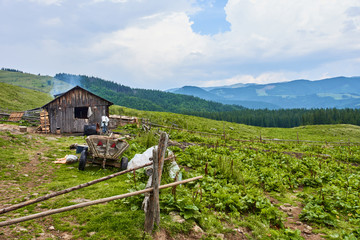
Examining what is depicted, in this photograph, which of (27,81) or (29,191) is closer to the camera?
(29,191)

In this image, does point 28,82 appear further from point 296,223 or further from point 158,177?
point 296,223

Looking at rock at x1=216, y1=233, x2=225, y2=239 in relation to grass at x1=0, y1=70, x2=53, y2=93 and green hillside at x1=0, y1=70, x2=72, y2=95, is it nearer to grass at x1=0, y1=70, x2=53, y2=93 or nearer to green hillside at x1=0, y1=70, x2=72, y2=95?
green hillside at x1=0, y1=70, x2=72, y2=95

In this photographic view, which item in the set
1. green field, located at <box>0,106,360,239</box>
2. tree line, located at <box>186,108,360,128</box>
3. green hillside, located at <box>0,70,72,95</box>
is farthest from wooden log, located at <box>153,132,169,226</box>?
green hillside, located at <box>0,70,72,95</box>

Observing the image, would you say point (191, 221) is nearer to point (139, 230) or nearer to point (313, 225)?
point (139, 230)

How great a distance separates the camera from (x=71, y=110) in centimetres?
2494

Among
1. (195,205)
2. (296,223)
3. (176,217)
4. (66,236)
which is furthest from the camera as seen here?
(296,223)

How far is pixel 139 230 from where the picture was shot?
4809 mm

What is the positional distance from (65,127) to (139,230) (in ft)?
77.6

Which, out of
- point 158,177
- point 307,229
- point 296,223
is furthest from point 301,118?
point 158,177

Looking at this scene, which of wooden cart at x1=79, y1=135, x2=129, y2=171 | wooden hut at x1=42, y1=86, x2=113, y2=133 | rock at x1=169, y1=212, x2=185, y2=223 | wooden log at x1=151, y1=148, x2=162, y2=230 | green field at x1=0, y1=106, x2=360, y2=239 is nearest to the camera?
wooden log at x1=151, y1=148, x2=162, y2=230

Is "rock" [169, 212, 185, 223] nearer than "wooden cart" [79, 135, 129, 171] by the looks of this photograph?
Yes

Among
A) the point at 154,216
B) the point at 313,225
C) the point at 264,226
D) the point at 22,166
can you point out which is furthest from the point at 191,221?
the point at 22,166

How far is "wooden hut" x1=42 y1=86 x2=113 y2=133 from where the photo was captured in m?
24.2

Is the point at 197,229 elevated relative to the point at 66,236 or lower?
lower
